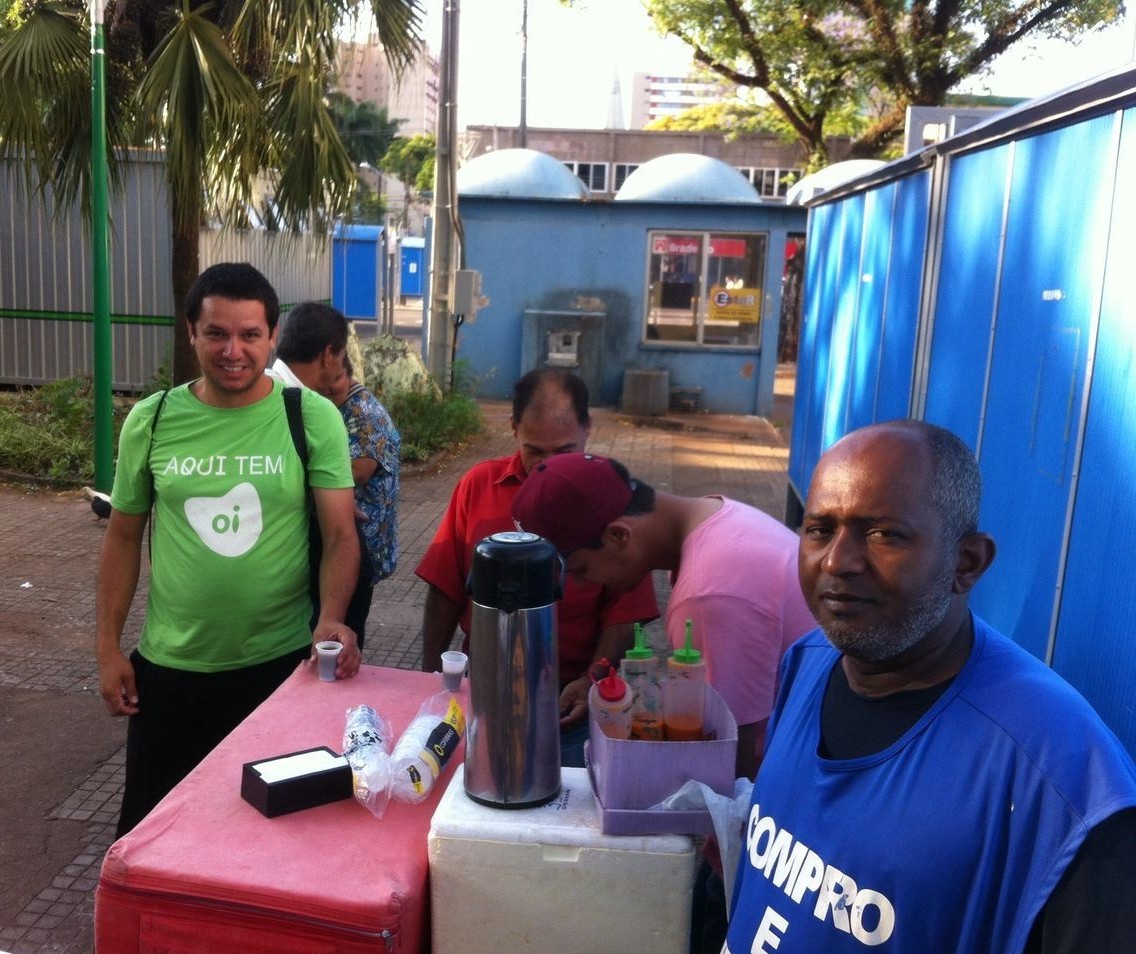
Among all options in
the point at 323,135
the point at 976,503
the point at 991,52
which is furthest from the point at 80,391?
the point at 991,52

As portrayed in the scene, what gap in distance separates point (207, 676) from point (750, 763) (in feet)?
4.60

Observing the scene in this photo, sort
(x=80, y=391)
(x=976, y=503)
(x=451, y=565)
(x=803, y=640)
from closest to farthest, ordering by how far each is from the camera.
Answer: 1. (x=976, y=503)
2. (x=803, y=640)
3. (x=451, y=565)
4. (x=80, y=391)

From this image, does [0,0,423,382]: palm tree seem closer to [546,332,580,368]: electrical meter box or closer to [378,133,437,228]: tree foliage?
[546,332,580,368]: electrical meter box

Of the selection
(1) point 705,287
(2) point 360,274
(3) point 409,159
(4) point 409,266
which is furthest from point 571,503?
(3) point 409,159

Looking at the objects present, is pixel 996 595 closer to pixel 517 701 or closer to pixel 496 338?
pixel 517 701

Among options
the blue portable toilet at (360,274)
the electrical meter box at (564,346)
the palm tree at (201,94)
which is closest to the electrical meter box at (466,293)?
the palm tree at (201,94)

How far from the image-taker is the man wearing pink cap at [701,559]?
218 cm

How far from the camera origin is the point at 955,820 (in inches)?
50.5

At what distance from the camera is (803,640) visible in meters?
1.77

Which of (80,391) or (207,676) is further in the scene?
(80,391)

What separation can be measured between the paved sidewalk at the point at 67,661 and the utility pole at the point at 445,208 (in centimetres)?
150

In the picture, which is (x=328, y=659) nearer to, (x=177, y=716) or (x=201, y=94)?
(x=177, y=716)

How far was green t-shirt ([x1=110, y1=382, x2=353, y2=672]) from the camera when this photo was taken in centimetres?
275

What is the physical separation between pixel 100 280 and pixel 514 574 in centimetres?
706
